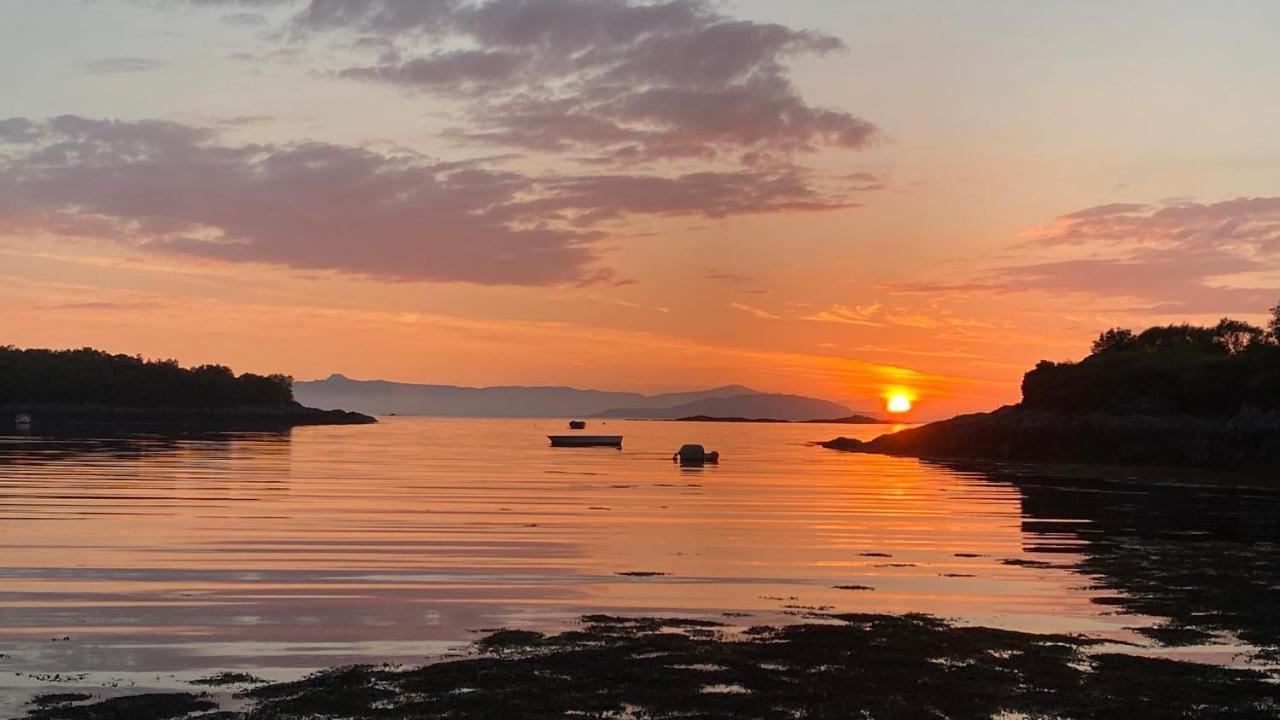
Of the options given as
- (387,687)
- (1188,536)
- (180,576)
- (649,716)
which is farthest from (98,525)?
(1188,536)

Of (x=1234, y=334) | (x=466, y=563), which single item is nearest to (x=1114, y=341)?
(x=1234, y=334)

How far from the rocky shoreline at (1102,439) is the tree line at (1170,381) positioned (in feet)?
11.0

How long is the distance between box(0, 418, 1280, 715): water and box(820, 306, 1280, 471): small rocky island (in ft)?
136

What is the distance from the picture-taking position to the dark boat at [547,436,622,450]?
160m

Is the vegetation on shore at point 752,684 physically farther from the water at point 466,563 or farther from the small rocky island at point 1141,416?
the small rocky island at point 1141,416

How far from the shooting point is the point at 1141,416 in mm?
116562

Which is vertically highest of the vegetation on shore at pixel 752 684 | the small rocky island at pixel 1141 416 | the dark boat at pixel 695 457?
the small rocky island at pixel 1141 416

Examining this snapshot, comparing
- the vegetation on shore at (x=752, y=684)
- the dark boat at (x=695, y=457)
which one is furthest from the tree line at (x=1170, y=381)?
the vegetation on shore at (x=752, y=684)

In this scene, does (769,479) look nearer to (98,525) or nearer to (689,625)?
(98,525)

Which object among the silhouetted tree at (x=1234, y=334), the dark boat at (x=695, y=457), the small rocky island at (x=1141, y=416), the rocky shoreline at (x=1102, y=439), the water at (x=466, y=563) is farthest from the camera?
the silhouetted tree at (x=1234, y=334)

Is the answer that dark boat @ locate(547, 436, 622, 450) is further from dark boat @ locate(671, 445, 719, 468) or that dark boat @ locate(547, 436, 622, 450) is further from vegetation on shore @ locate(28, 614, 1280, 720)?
vegetation on shore @ locate(28, 614, 1280, 720)

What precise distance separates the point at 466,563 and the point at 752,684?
627 inches

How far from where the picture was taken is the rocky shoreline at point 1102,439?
327ft

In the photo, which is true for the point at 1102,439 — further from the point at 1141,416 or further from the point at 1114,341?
the point at 1114,341
